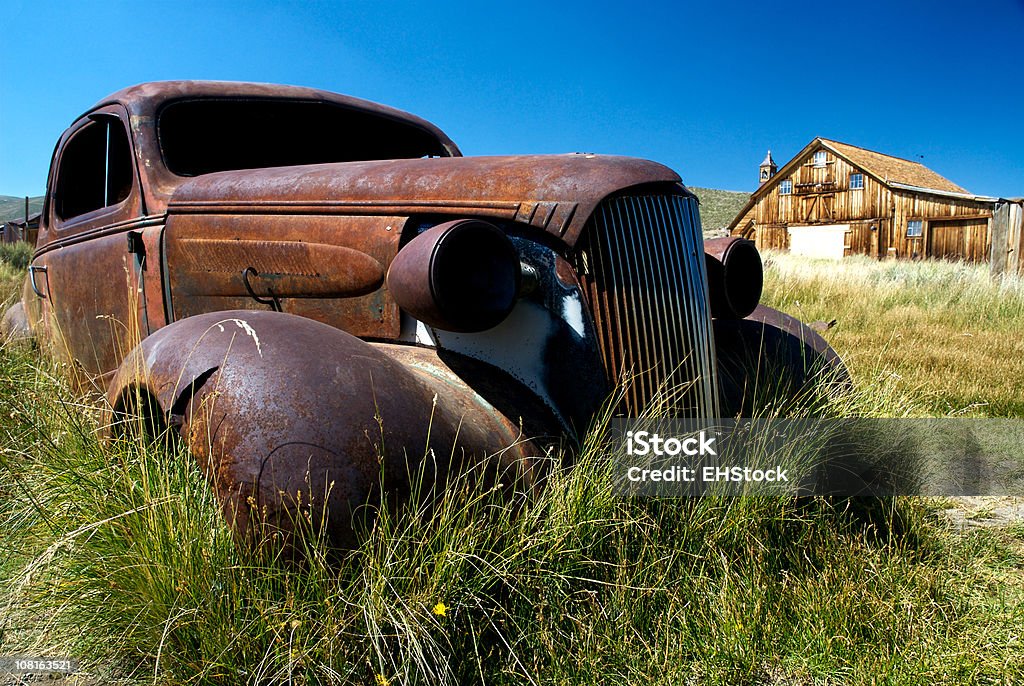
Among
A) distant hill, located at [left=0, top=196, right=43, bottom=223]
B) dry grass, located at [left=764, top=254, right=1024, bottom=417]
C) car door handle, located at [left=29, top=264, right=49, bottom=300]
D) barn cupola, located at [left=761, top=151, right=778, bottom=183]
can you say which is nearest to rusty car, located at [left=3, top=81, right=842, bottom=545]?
car door handle, located at [left=29, top=264, right=49, bottom=300]

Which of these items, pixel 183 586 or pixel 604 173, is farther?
pixel 604 173

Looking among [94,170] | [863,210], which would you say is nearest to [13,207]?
[863,210]

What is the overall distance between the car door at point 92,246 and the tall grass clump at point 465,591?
3.68 feet

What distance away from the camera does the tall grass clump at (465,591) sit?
178 centimetres

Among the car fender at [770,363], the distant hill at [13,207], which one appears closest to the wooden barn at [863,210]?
the car fender at [770,363]

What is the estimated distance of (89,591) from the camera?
6.17 ft

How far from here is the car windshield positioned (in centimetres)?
371

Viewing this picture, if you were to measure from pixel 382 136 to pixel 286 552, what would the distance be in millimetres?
3008

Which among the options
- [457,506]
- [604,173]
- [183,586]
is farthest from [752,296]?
[183,586]

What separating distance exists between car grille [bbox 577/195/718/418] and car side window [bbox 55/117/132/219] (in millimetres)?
2641

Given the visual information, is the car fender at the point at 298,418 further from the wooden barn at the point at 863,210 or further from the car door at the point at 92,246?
the wooden barn at the point at 863,210

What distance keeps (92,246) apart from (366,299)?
81.0 inches

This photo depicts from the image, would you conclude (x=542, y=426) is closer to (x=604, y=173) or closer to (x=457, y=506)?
(x=457, y=506)

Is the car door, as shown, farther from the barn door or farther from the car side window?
the barn door
